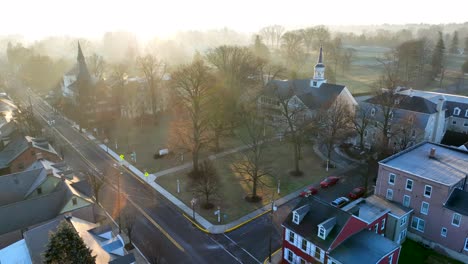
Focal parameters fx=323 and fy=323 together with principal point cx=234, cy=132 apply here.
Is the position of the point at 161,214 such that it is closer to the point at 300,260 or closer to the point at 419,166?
the point at 300,260

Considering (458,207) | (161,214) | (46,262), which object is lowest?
(161,214)

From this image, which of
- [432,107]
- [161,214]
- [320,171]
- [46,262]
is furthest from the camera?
[432,107]

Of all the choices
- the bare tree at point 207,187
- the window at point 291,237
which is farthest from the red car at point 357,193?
the bare tree at point 207,187

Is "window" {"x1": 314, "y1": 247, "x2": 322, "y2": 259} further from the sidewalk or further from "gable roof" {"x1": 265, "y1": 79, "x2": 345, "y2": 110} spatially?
"gable roof" {"x1": 265, "y1": 79, "x2": 345, "y2": 110}

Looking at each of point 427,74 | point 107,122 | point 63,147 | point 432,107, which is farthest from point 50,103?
point 427,74

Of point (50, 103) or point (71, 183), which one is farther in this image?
point (50, 103)

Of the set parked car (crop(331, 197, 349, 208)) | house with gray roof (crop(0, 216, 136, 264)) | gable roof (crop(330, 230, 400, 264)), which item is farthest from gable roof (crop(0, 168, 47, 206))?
parked car (crop(331, 197, 349, 208))

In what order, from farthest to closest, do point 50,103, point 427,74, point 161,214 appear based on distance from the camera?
point 427,74
point 50,103
point 161,214

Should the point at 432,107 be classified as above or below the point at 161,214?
above

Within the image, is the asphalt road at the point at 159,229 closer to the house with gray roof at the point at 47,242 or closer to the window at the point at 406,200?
the house with gray roof at the point at 47,242
